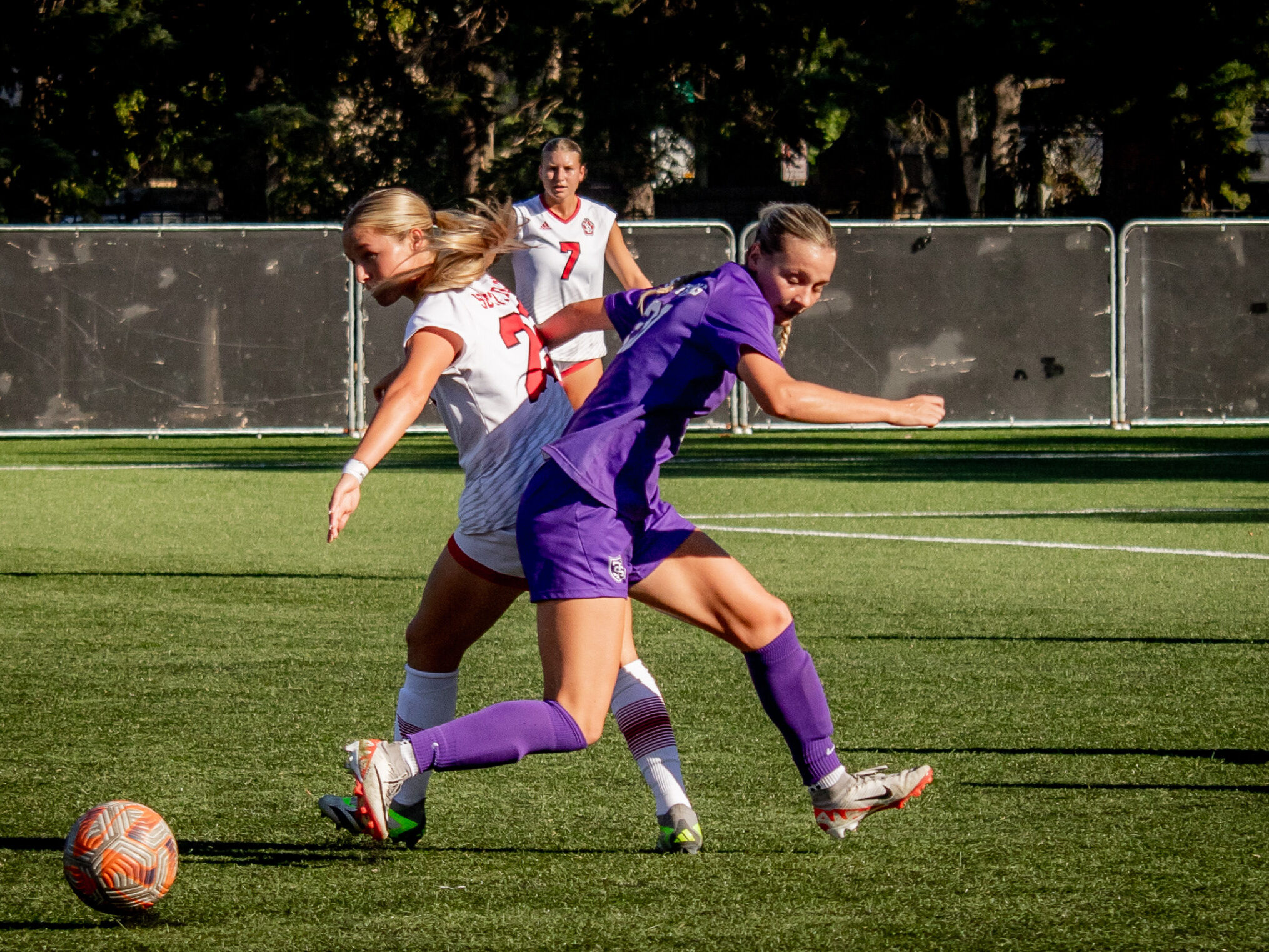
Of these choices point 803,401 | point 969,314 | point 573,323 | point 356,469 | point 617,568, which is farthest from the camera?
point 969,314

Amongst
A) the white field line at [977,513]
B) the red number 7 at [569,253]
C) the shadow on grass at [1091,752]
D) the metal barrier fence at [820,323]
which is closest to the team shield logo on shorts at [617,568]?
the shadow on grass at [1091,752]

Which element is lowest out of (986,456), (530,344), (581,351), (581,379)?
(986,456)

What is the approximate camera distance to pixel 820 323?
70.0ft

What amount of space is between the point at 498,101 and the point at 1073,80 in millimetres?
12521

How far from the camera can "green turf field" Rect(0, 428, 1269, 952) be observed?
14.0 feet

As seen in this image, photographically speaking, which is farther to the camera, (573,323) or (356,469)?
(573,323)

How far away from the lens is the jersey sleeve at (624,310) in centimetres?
485

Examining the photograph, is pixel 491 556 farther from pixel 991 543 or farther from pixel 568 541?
pixel 991 543

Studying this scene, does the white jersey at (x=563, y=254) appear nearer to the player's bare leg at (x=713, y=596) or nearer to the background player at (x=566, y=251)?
the background player at (x=566, y=251)

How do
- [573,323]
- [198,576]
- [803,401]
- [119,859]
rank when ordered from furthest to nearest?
1. [198,576]
2. [573,323]
3. [803,401]
4. [119,859]

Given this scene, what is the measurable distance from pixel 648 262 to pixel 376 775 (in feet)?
56.2

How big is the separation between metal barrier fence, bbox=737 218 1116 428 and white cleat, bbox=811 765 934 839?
16.6m

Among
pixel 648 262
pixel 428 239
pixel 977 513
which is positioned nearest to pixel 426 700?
pixel 428 239

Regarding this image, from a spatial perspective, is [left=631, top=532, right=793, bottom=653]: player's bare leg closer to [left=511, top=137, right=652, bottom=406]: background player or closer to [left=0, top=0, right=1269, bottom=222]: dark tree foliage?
[left=511, top=137, right=652, bottom=406]: background player
